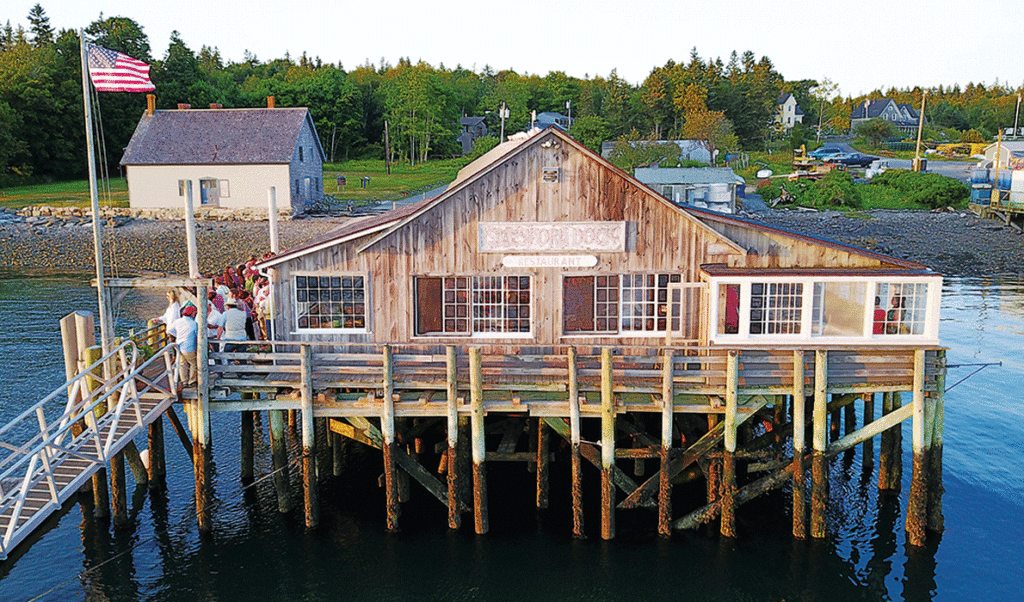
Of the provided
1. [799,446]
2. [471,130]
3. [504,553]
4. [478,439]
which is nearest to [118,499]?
[478,439]

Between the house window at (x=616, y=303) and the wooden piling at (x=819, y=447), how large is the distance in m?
3.29

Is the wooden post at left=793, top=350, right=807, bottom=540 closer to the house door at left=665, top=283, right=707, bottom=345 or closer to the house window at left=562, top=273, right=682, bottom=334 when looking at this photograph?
the house door at left=665, top=283, right=707, bottom=345

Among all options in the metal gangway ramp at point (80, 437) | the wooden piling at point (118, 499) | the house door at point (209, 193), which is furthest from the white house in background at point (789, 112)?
the wooden piling at point (118, 499)

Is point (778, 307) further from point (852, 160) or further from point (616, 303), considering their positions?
point (852, 160)

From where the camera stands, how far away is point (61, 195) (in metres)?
67.2

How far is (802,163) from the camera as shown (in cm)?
8494

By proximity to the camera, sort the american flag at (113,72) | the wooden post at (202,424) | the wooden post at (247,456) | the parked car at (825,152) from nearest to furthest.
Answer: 1. the wooden post at (202,424)
2. the american flag at (113,72)
3. the wooden post at (247,456)
4. the parked car at (825,152)

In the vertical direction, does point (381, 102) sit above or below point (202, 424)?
above

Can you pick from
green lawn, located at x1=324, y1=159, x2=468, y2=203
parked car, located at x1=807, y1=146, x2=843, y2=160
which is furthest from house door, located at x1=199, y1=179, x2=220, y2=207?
parked car, located at x1=807, y1=146, x2=843, y2=160

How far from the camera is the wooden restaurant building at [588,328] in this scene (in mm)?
16391

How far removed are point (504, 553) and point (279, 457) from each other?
5.17 meters

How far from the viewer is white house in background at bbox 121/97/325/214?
191 feet

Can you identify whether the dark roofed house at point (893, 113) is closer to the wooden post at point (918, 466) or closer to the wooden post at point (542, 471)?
the wooden post at point (918, 466)

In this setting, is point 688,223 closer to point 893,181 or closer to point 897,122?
point 893,181
